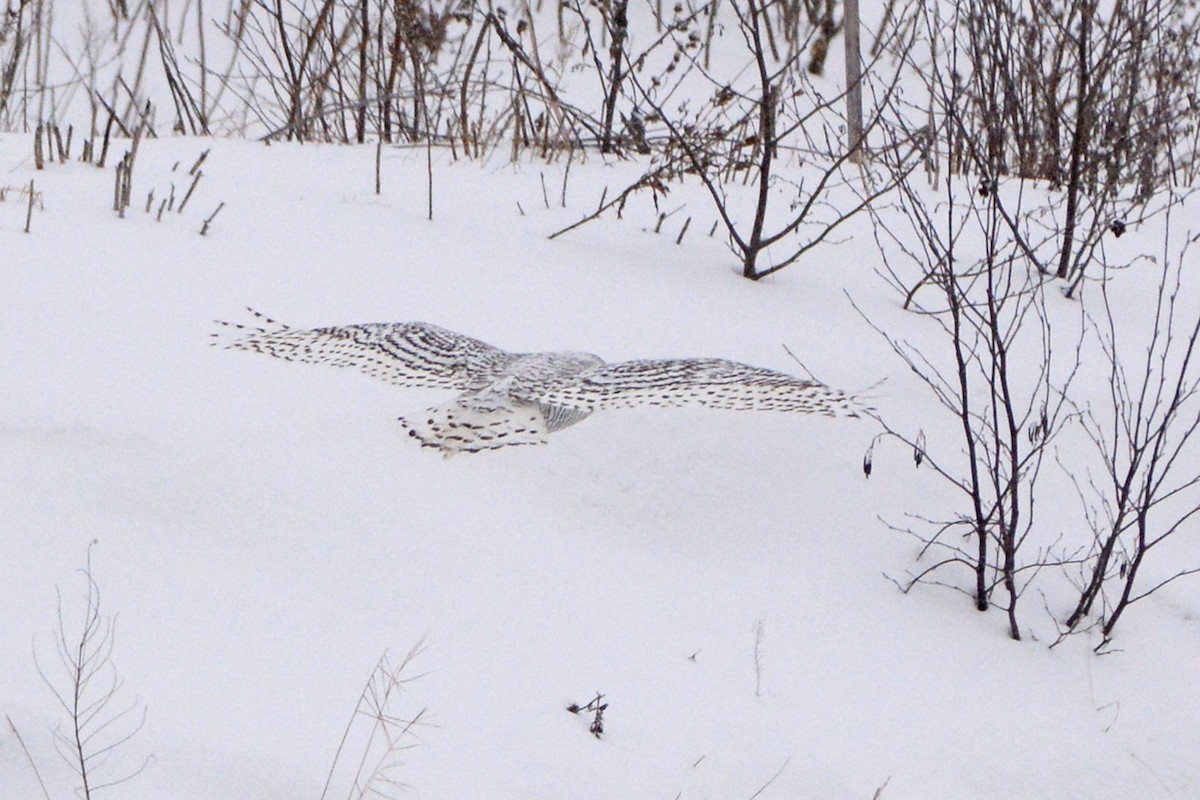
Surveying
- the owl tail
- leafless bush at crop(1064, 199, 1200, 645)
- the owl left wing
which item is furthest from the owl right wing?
leafless bush at crop(1064, 199, 1200, 645)

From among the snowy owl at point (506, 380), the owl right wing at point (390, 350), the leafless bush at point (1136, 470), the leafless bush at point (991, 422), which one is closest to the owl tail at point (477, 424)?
the snowy owl at point (506, 380)

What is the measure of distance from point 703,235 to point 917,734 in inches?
110

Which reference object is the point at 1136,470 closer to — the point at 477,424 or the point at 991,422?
the point at 991,422

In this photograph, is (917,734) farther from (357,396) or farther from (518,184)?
(518,184)

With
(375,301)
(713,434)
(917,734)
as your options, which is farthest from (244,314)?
(917,734)

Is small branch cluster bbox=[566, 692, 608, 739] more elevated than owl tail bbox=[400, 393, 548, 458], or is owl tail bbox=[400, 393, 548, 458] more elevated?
owl tail bbox=[400, 393, 548, 458]

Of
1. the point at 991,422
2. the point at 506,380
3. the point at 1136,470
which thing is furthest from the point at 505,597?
the point at 991,422

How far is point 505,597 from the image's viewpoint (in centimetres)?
255

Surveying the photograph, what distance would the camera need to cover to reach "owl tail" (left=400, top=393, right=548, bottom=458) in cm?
298

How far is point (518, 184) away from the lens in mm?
5285

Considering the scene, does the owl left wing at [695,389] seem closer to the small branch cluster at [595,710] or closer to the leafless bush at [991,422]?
the leafless bush at [991,422]

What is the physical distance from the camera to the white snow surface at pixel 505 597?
214 cm

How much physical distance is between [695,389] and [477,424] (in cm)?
54

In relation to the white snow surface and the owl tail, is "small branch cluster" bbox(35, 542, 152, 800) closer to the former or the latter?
the white snow surface
